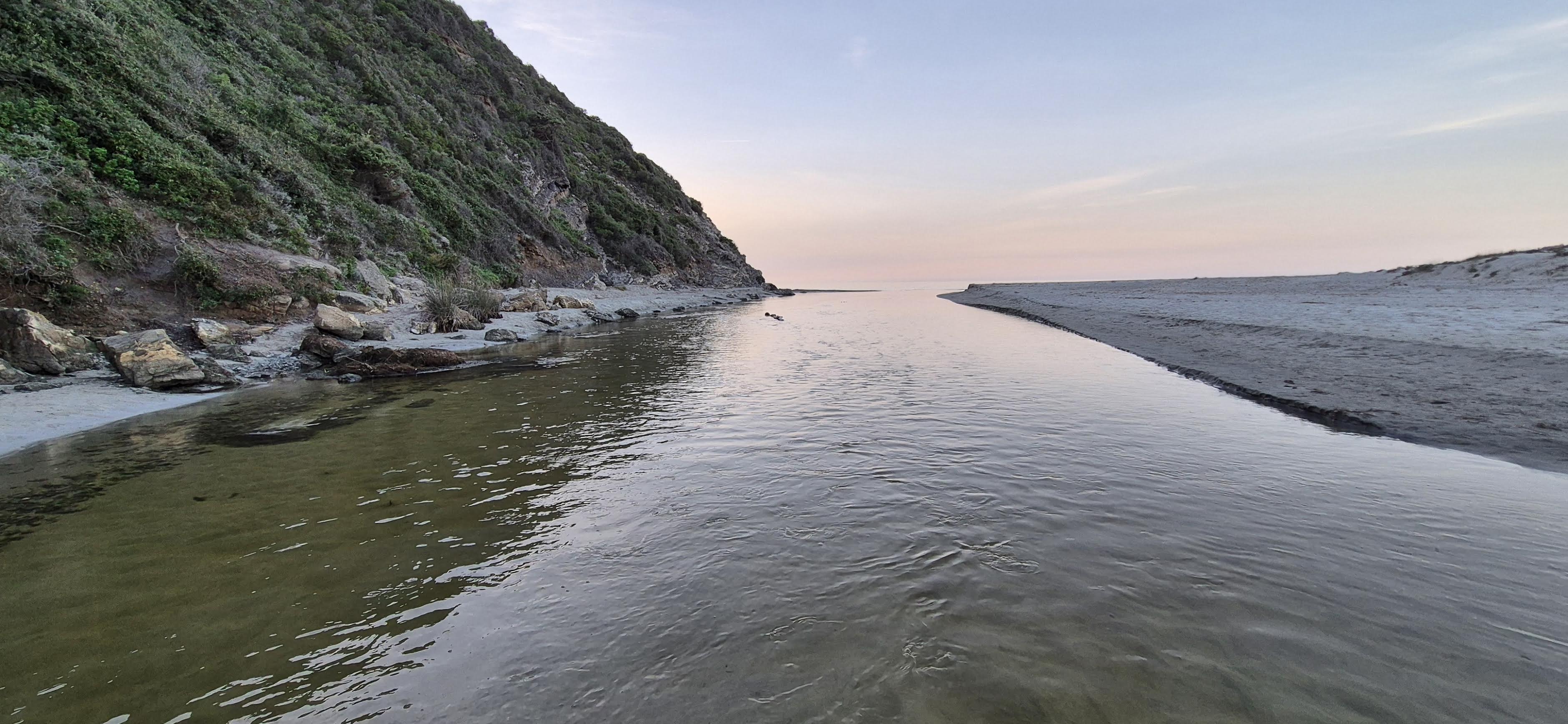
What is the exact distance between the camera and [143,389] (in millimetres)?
10492

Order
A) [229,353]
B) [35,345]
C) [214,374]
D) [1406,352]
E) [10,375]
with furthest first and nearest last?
[1406,352] < [229,353] < [214,374] < [35,345] < [10,375]

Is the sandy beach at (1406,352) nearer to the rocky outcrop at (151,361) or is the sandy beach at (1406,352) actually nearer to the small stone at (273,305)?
the rocky outcrop at (151,361)

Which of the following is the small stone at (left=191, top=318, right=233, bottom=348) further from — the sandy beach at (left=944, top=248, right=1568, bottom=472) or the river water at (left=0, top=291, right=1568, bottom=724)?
the sandy beach at (left=944, top=248, right=1568, bottom=472)

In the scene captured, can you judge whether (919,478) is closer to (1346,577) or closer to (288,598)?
(1346,577)

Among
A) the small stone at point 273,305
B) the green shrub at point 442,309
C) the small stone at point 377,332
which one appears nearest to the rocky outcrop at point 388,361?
the small stone at point 377,332

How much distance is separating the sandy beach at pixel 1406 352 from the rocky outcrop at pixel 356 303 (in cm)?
2567

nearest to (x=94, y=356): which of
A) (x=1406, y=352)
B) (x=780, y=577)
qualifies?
(x=780, y=577)

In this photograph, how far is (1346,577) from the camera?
422 centimetres

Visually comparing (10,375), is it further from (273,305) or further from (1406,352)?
(1406,352)

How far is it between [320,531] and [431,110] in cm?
4797

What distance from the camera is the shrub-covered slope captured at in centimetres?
1368

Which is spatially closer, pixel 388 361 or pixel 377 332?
pixel 388 361

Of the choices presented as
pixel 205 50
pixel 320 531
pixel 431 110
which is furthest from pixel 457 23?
pixel 320 531

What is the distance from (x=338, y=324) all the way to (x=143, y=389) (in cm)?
521
